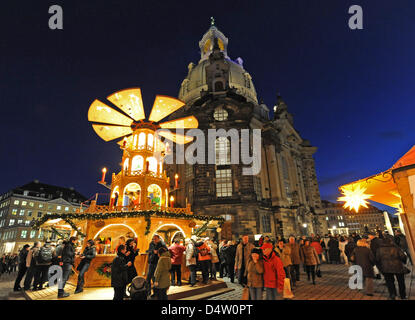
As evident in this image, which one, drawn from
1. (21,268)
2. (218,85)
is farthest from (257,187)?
(21,268)

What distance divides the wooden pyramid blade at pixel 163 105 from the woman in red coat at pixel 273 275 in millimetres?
14746

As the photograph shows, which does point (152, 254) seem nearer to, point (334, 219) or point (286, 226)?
point (286, 226)

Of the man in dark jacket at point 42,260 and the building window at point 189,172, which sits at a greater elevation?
the building window at point 189,172

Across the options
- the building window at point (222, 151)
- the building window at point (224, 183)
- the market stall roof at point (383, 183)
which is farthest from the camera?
the building window at point (222, 151)

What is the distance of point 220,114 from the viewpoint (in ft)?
102

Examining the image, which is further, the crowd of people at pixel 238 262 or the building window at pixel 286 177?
the building window at pixel 286 177

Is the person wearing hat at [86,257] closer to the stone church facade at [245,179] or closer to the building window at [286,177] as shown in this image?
the stone church facade at [245,179]

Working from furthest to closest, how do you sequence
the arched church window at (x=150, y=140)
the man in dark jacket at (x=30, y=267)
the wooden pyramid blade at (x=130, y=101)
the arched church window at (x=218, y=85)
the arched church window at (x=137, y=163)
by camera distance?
the arched church window at (x=218, y=85) → the arched church window at (x=150, y=140) → the arched church window at (x=137, y=163) → the wooden pyramid blade at (x=130, y=101) → the man in dark jacket at (x=30, y=267)

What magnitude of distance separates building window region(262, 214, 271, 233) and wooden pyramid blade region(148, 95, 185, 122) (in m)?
17.8

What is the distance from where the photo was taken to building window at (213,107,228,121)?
102 ft

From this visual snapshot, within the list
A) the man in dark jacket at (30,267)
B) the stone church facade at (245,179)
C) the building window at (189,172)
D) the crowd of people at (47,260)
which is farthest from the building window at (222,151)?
the man in dark jacket at (30,267)

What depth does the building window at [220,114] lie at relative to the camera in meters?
31.0

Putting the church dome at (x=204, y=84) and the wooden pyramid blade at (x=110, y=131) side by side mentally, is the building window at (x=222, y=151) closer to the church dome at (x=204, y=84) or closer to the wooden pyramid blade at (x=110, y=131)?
the wooden pyramid blade at (x=110, y=131)

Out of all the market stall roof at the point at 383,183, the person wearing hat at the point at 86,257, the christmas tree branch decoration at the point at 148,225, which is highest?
the market stall roof at the point at 383,183
